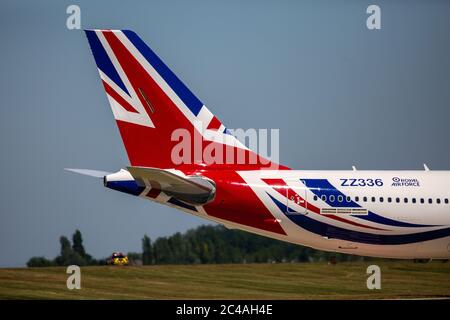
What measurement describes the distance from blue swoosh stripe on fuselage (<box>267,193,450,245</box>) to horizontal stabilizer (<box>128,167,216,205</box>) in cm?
219

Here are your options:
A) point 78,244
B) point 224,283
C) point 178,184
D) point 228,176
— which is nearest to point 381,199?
point 228,176

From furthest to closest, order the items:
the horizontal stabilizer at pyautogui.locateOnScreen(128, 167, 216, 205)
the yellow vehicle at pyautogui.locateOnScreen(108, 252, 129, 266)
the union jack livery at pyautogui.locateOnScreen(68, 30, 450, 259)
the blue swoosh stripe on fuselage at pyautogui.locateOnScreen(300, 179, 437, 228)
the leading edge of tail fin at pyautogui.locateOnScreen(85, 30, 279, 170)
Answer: the yellow vehicle at pyautogui.locateOnScreen(108, 252, 129, 266) → the blue swoosh stripe on fuselage at pyautogui.locateOnScreen(300, 179, 437, 228) → the leading edge of tail fin at pyautogui.locateOnScreen(85, 30, 279, 170) → the union jack livery at pyautogui.locateOnScreen(68, 30, 450, 259) → the horizontal stabilizer at pyautogui.locateOnScreen(128, 167, 216, 205)

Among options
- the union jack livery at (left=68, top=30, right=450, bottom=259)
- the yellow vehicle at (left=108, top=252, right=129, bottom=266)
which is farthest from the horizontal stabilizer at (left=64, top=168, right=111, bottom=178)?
the yellow vehicle at (left=108, top=252, right=129, bottom=266)

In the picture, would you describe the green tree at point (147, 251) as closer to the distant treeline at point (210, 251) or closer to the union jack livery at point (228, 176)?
the distant treeline at point (210, 251)

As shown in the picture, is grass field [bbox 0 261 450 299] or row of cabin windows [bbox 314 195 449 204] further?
grass field [bbox 0 261 450 299]

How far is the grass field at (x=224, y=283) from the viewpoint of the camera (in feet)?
119

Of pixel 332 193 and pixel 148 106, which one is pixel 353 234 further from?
pixel 148 106

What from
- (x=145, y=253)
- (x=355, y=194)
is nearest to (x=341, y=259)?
(x=145, y=253)

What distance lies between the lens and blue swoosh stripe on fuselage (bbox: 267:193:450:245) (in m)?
35.0

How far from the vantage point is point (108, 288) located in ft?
121

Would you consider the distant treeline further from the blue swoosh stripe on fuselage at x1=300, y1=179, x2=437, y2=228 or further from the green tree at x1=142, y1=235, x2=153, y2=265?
the blue swoosh stripe on fuselage at x1=300, y1=179, x2=437, y2=228
